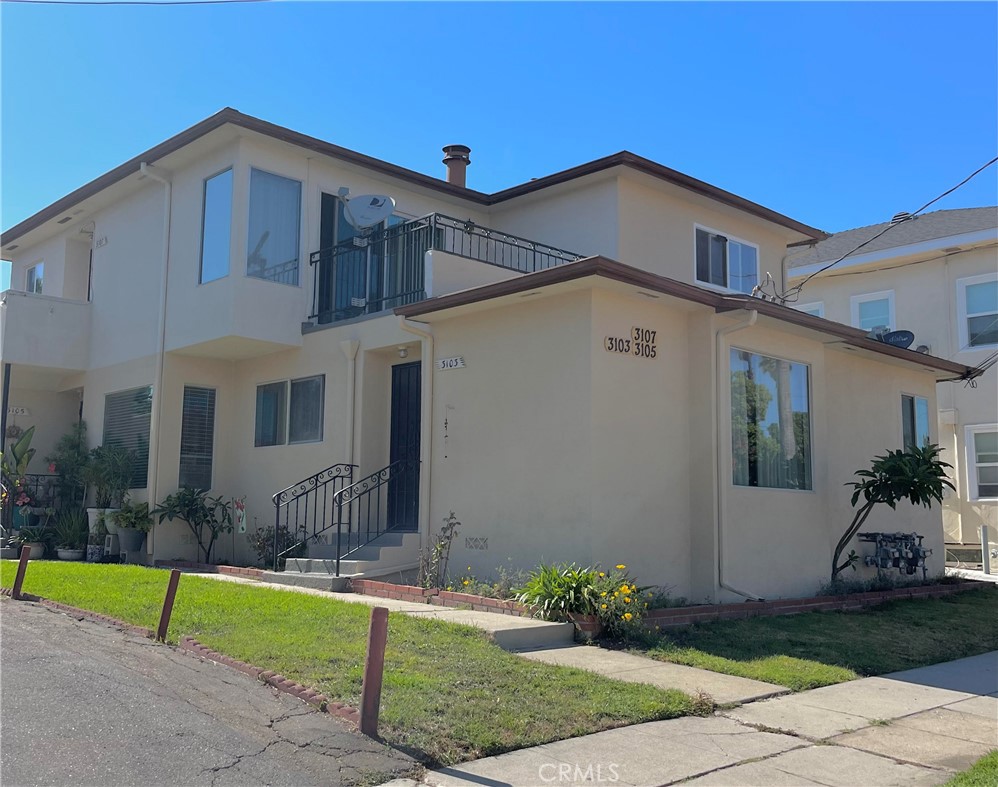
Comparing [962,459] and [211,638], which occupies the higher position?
[962,459]

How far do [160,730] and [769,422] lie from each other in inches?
352

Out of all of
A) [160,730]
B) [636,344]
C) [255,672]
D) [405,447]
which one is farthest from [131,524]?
[160,730]

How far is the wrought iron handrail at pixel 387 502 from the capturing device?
13.4 metres

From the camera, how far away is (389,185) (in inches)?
639

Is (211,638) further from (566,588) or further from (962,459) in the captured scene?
(962,459)

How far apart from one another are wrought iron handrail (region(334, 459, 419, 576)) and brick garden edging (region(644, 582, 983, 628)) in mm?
4549

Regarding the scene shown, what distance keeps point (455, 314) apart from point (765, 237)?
783cm

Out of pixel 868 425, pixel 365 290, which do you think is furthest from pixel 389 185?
pixel 868 425

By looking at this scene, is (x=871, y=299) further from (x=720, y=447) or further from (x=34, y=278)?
(x=34, y=278)

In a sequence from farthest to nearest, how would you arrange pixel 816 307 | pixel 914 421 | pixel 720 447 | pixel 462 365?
1. pixel 816 307
2. pixel 914 421
3. pixel 462 365
4. pixel 720 447

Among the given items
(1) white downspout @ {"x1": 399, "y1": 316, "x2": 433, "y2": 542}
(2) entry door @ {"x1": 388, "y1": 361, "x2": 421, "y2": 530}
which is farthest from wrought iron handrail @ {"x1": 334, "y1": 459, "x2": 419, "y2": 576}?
(1) white downspout @ {"x1": 399, "y1": 316, "x2": 433, "y2": 542}

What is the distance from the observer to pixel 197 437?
1594 cm

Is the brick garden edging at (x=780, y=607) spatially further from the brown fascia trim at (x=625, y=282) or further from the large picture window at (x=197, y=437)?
the large picture window at (x=197, y=437)

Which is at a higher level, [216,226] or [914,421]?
[216,226]
